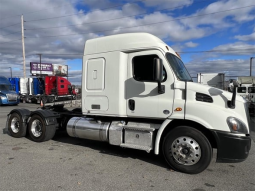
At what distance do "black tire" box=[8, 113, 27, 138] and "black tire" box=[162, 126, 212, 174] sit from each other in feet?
16.2

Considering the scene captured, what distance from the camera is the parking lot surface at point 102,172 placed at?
3.85 metres

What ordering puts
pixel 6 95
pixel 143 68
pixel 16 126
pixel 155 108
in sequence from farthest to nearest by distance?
1. pixel 6 95
2. pixel 16 126
3. pixel 143 68
4. pixel 155 108

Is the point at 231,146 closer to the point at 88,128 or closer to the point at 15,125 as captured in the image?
the point at 88,128

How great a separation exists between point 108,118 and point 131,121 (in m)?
0.72

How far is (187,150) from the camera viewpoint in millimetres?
4395

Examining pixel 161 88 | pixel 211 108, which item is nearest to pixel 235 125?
pixel 211 108

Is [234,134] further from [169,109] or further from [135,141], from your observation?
[135,141]

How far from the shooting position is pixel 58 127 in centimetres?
703

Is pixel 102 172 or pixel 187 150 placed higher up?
pixel 187 150

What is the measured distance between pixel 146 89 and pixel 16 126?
5091 millimetres

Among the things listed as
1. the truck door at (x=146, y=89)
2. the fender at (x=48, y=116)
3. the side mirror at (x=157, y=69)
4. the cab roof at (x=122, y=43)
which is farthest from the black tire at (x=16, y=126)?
the side mirror at (x=157, y=69)

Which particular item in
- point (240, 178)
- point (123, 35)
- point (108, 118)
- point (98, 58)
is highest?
point (123, 35)

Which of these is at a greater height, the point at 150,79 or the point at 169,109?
the point at 150,79

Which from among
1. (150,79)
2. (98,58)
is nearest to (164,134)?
(150,79)
